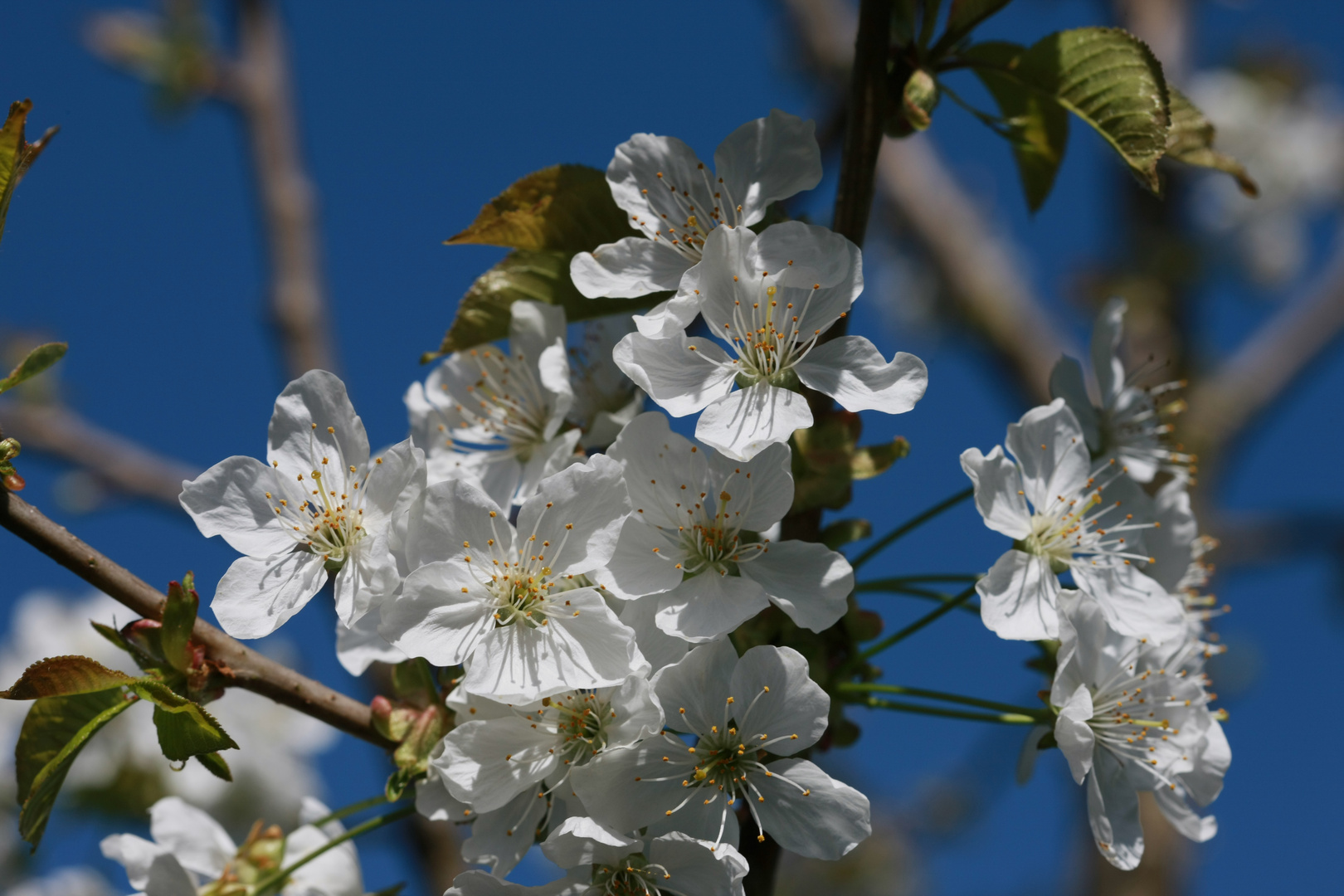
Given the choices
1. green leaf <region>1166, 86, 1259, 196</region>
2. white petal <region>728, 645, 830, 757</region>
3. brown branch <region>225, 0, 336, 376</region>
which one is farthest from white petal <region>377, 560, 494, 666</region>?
brown branch <region>225, 0, 336, 376</region>

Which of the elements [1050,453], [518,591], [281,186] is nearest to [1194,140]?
[1050,453]

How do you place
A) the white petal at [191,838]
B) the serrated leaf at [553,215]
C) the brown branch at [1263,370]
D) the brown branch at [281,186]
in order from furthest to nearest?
the brown branch at [1263,370] < the brown branch at [281,186] < the white petal at [191,838] < the serrated leaf at [553,215]

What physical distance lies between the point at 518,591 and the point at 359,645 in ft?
1.44

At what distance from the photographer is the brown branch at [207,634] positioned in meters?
1.19

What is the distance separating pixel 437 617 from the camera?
1282mm

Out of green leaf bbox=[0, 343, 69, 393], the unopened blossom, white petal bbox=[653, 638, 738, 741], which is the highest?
green leaf bbox=[0, 343, 69, 393]

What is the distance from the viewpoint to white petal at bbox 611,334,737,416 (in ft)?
Result: 4.28

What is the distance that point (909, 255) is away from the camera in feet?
27.5

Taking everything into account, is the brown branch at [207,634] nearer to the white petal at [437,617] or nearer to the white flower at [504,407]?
the white petal at [437,617]

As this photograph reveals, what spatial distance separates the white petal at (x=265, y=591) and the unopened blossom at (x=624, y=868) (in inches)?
15.2

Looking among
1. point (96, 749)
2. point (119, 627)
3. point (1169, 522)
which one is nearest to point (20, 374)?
point (119, 627)

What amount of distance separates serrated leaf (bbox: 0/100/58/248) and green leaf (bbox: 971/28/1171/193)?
1187 millimetres

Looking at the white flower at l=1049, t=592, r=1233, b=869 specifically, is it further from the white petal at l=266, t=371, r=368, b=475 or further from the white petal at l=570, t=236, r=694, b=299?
the white petal at l=266, t=371, r=368, b=475

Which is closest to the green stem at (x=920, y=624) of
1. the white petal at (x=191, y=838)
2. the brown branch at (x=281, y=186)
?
the white petal at (x=191, y=838)
